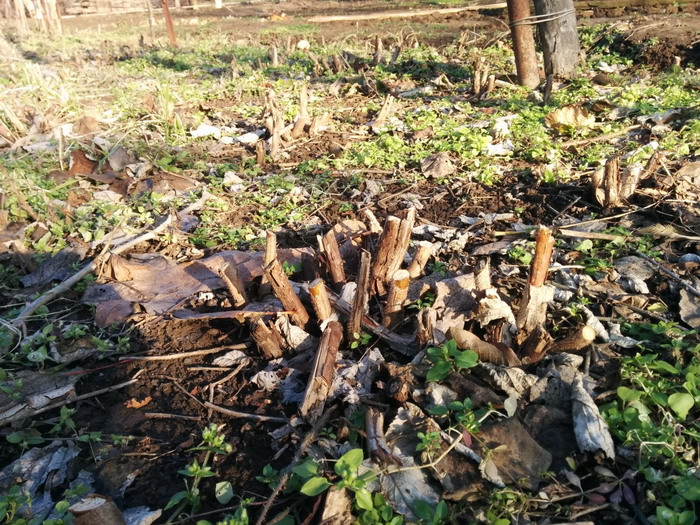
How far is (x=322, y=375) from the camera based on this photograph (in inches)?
81.7

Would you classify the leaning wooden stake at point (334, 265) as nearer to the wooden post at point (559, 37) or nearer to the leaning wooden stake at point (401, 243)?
the leaning wooden stake at point (401, 243)

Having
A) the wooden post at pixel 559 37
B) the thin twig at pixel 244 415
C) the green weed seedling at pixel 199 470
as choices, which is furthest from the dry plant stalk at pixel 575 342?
the wooden post at pixel 559 37

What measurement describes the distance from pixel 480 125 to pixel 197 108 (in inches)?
131

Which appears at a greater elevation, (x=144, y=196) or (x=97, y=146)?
(x=97, y=146)

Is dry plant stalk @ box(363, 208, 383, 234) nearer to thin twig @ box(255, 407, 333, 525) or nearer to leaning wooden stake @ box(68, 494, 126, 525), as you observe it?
thin twig @ box(255, 407, 333, 525)

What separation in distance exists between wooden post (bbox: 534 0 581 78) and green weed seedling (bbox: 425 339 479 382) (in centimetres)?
510

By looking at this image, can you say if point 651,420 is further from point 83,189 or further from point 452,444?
point 83,189

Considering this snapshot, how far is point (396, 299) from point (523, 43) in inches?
183

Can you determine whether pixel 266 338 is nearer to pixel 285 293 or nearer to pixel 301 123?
pixel 285 293

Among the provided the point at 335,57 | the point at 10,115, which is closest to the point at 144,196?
the point at 10,115

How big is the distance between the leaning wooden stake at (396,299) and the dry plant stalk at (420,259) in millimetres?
192

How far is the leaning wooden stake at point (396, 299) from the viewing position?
235 cm

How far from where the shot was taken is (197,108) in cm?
620

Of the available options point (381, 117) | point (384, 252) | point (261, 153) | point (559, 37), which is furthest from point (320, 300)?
point (559, 37)
